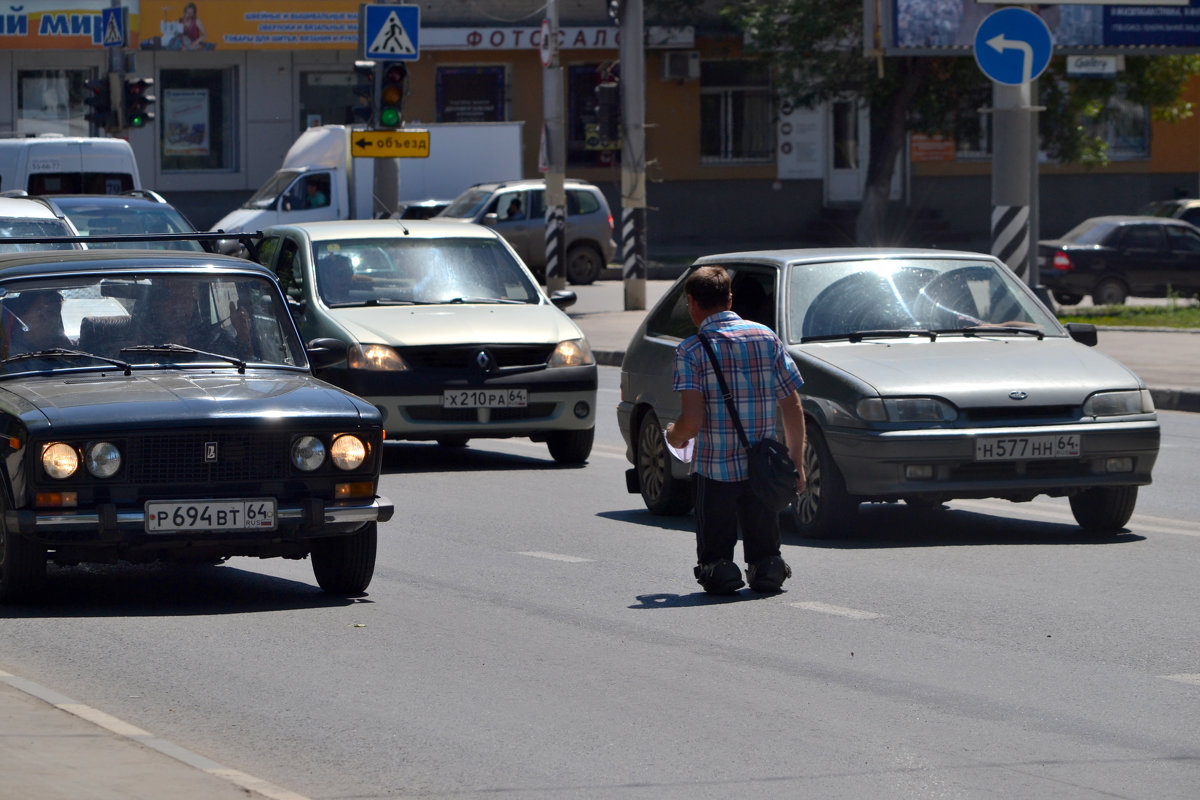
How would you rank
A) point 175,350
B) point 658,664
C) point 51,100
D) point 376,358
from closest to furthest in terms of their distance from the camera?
1. point 658,664
2. point 175,350
3. point 376,358
4. point 51,100

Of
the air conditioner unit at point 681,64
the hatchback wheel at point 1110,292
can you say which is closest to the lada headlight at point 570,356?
the hatchback wheel at point 1110,292

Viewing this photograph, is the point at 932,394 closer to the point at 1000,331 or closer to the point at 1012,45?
the point at 1000,331

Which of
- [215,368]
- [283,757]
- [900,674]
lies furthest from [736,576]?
[283,757]

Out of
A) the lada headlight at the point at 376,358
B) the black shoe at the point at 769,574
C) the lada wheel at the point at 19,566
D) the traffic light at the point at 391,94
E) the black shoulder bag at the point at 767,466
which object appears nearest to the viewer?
the lada wheel at the point at 19,566

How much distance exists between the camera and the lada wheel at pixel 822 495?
996 centimetres

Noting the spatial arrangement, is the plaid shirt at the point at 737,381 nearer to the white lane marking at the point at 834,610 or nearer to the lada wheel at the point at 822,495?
the white lane marking at the point at 834,610

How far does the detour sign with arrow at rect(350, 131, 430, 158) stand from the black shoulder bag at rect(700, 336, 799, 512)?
16.8 m

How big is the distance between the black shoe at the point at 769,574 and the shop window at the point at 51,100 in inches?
1549

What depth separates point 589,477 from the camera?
43.2 feet

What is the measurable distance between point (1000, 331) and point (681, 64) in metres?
35.2

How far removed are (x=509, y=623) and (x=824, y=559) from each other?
6.98 ft

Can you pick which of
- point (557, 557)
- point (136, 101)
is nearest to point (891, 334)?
point (557, 557)

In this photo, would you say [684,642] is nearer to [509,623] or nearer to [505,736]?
[509,623]

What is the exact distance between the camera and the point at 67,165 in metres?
29.2
